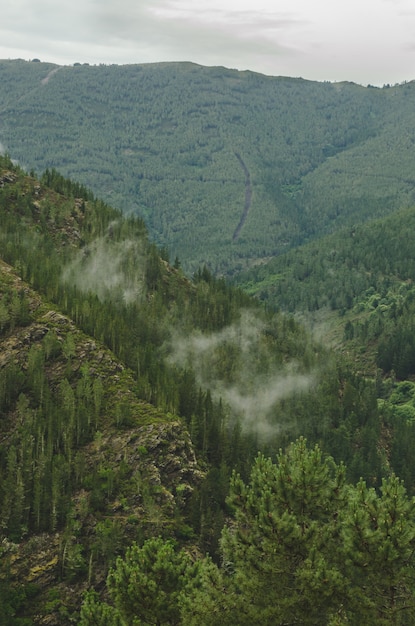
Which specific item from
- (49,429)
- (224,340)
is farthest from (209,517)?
(224,340)

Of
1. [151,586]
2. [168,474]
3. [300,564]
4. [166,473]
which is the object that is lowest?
[168,474]

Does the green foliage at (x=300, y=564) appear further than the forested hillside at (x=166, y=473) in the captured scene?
No

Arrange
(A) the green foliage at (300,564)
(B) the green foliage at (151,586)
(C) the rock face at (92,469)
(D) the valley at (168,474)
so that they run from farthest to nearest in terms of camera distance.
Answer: (C) the rock face at (92,469)
(B) the green foliage at (151,586)
(D) the valley at (168,474)
(A) the green foliage at (300,564)

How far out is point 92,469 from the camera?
105 metres

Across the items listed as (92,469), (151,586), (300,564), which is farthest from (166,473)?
(300,564)

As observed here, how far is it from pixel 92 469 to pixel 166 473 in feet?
38.4

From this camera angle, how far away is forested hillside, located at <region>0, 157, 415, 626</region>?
146 feet

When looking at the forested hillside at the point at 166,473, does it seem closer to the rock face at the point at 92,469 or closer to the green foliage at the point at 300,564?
the green foliage at the point at 300,564

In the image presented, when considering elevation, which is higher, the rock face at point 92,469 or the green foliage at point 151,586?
the green foliage at point 151,586

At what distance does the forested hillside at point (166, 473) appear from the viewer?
44531 mm

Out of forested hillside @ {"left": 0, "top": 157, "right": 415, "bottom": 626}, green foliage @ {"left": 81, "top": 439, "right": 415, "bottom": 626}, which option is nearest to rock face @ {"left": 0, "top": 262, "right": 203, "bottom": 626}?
forested hillside @ {"left": 0, "top": 157, "right": 415, "bottom": 626}

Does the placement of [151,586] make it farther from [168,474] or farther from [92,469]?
[168,474]

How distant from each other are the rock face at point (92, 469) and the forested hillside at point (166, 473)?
0.90 feet

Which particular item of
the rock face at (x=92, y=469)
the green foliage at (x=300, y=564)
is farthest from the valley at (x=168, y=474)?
the rock face at (x=92, y=469)
